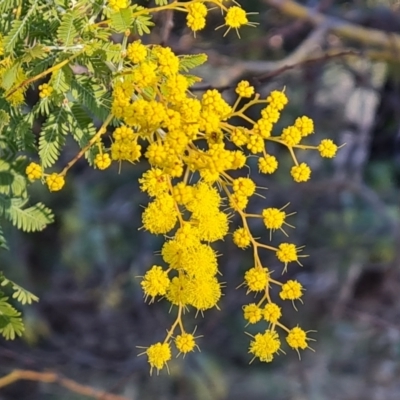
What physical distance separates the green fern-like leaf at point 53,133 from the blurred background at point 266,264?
70.1 inches

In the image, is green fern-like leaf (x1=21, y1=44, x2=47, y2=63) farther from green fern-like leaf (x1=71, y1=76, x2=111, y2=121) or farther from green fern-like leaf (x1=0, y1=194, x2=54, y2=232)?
green fern-like leaf (x1=0, y1=194, x2=54, y2=232)

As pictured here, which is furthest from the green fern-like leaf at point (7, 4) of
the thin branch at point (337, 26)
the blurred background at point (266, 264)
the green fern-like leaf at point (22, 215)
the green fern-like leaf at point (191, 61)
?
the blurred background at point (266, 264)

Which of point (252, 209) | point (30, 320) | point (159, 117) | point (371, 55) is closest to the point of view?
point (159, 117)

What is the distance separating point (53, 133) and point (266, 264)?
215 cm

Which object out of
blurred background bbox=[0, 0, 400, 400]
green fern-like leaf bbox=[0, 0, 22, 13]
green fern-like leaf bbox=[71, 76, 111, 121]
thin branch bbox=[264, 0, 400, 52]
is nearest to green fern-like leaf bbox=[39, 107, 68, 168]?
green fern-like leaf bbox=[71, 76, 111, 121]

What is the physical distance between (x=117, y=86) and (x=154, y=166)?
110mm

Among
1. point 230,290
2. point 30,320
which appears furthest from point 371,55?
point 30,320

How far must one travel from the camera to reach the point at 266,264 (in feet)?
9.95

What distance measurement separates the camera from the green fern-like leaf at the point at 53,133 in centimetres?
97

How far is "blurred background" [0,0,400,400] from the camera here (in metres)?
2.84

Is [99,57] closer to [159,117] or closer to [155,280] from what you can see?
[159,117]

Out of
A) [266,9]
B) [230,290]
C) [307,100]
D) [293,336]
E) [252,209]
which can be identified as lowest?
[230,290]

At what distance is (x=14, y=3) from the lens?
90 centimetres

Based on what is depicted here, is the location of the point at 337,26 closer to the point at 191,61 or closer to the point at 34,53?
the point at 191,61
